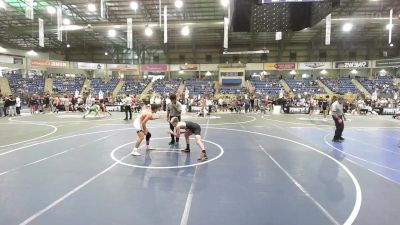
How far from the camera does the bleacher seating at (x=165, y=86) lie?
38875 mm

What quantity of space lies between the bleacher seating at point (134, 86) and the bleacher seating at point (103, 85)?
4.70 feet

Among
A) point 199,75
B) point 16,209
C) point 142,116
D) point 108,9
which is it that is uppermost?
point 108,9

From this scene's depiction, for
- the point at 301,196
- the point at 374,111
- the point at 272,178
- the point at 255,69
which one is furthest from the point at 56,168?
the point at 255,69

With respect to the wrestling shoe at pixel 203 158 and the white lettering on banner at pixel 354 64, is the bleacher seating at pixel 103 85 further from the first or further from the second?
the wrestling shoe at pixel 203 158

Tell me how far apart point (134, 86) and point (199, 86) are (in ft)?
29.3

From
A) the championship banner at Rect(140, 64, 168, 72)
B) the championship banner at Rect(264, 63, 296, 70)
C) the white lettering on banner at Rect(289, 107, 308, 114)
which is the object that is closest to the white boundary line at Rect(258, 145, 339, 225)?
the white lettering on banner at Rect(289, 107, 308, 114)

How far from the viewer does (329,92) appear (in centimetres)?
3703

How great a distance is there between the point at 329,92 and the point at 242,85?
437 inches

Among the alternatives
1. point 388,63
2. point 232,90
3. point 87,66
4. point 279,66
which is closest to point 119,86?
point 87,66

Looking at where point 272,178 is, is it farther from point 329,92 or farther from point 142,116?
point 329,92

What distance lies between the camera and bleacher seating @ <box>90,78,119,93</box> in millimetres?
39625

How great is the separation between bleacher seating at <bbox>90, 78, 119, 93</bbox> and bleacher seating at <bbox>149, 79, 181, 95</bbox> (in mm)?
5585

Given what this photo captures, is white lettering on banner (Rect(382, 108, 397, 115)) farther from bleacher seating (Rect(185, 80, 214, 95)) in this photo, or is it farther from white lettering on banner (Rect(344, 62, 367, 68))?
bleacher seating (Rect(185, 80, 214, 95))

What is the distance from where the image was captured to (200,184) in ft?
18.8
